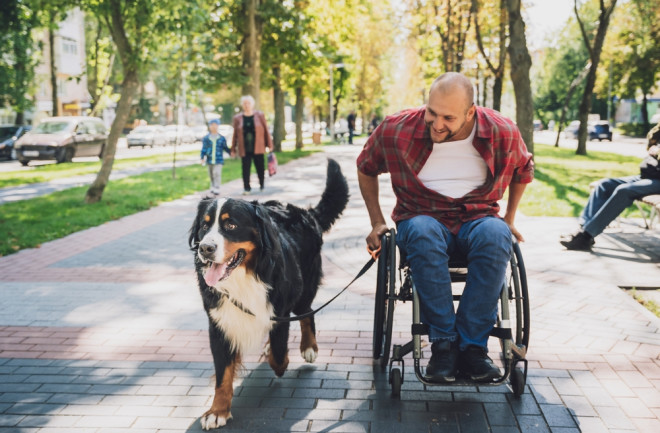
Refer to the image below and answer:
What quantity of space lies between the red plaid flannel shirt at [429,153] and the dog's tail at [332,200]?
29.7 inches

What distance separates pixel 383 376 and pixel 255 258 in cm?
124

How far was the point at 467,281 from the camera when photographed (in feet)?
11.0

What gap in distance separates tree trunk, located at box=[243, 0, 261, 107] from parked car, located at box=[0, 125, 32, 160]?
1176cm

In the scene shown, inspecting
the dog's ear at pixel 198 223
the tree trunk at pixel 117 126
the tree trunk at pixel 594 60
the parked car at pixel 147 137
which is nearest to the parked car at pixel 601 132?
the tree trunk at pixel 594 60

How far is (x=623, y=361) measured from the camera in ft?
13.4

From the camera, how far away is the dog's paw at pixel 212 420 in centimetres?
326

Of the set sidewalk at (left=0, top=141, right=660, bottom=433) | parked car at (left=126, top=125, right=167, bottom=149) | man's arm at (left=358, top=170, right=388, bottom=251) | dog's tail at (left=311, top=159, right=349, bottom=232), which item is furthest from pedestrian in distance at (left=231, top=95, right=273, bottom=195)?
parked car at (left=126, top=125, right=167, bottom=149)

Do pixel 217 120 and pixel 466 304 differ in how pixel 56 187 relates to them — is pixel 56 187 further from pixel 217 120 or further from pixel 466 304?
pixel 466 304

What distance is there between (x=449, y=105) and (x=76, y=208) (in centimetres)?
986

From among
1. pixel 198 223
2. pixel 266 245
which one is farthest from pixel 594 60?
pixel 198 223

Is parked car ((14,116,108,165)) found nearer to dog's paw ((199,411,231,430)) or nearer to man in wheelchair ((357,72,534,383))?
man in wheelchair ((357,72,534,383))

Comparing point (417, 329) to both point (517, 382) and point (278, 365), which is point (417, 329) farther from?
point (278, 365)

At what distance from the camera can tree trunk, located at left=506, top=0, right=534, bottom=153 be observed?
48.5 feet

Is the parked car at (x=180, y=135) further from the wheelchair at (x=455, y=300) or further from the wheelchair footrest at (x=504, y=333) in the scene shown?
the wheelchair footrest at (x=504, y=333)
